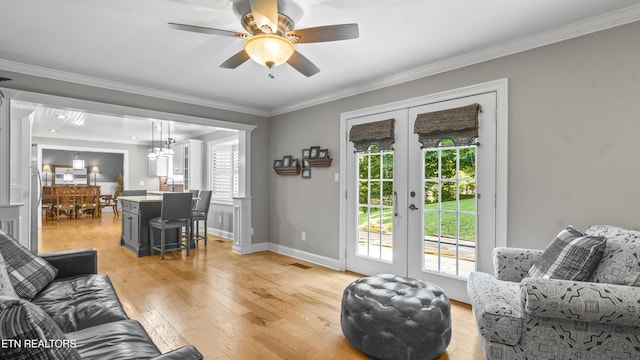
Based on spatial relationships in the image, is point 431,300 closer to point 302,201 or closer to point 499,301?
point 499,301

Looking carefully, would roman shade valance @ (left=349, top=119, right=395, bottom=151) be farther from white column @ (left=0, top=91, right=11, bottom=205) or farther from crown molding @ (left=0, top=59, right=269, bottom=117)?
white column @ (left=0, top=91, right=11, bottom=205)

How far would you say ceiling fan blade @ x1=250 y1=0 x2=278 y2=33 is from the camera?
5.93 feet

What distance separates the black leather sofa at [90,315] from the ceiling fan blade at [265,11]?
1729 millimetres

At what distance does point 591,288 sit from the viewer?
5.48 feet

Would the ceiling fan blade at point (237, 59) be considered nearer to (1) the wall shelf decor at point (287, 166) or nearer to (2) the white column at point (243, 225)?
(1) the wall shelf decor at point (287, 166)

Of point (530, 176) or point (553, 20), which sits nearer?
point (553, 20)

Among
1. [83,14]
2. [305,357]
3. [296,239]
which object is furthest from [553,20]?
[296,239]

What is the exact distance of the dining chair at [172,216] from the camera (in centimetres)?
481

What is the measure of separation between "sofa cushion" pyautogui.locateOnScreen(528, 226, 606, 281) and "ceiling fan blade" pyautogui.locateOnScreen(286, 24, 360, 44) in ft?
6.14

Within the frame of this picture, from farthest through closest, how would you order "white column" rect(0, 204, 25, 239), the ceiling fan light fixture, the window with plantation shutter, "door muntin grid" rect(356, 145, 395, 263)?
the window with plantation shutter, "door muntin grid" rect(356, 145, 395, 263), "white column" rect(0, 204, 25, 239), the ceiling fan light fixture

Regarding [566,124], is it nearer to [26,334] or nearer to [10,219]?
[26,334]

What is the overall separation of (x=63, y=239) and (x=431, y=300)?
7.12 meters

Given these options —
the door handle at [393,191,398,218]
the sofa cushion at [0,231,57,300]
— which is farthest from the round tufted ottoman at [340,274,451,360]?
the sofa cushion at [0,231,57,300]

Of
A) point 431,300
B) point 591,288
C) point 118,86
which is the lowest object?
point 431,300
